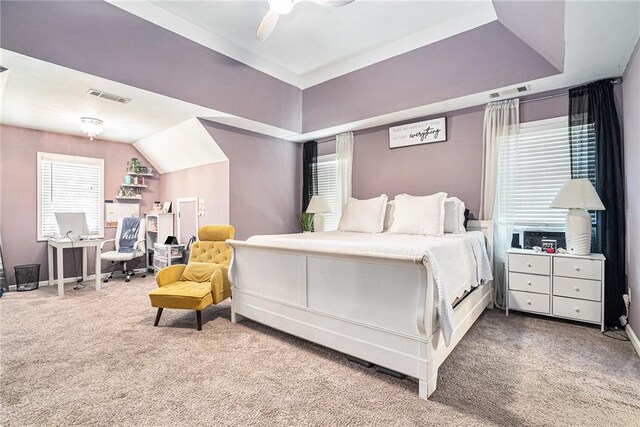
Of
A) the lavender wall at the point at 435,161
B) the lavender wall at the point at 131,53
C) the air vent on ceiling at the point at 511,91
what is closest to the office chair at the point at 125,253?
the lavender wall at the point at 131,53

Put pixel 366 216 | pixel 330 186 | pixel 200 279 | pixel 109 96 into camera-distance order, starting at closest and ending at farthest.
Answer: pixel 200 279
pixel 109 96
pixel 366 216
pixel 330 186

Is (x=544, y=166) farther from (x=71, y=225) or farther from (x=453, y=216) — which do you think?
(x=71, y=225)

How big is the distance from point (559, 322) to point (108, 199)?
275 inches

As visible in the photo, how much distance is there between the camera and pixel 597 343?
2588 mm

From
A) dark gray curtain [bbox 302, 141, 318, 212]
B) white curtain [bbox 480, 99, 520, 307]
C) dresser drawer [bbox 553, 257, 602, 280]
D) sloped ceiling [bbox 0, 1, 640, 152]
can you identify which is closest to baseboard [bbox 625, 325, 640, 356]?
dresser drawer [bbox 553, 257, 602, 280]

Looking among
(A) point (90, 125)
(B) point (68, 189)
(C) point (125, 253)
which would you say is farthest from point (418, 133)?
(B) point (68, 189)

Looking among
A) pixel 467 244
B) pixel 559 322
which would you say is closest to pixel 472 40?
pixel 467 244

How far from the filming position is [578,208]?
2887 mm

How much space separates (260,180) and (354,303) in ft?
11.3

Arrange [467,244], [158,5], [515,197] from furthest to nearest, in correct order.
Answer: [515,197]
[158,5]
[467,244]

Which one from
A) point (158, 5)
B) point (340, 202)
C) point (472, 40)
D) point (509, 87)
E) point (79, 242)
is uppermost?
point (158, 5)

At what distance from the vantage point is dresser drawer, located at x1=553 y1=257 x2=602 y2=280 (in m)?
2.81

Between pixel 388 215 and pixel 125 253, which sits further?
pixel 125 253

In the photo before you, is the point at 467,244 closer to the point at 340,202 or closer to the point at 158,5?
the point at 340,202
